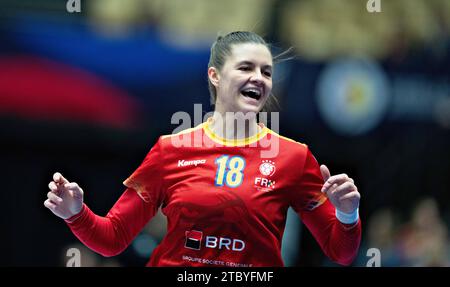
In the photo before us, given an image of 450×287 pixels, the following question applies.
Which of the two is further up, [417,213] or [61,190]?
[61,190]

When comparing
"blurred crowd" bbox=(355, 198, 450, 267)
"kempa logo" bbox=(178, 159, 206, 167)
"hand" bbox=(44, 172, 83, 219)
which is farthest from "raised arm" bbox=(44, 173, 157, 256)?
"blurred crowd" bbox=(355, 198, 450, 267)

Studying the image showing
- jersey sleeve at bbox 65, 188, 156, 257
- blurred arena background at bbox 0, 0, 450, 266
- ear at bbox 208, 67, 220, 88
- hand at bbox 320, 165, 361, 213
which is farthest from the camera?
blurred arena background at bbox 0, 0, 450, 266

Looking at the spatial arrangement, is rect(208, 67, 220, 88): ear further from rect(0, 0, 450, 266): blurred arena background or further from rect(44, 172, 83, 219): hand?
rect(0, 0, 450, 266): blurred arena background

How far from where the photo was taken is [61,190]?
2500 millimetres

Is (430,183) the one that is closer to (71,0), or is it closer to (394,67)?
(394,67)

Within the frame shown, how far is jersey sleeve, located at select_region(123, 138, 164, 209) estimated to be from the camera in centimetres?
267

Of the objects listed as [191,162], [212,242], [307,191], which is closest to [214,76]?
[191,162]

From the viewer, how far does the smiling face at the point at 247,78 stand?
2611 mm

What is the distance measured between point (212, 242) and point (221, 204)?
0.48 feet

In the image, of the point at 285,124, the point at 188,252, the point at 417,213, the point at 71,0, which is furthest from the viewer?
the point at 417,213

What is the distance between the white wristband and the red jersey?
0.03 metres

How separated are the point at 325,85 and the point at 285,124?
0.50 metres

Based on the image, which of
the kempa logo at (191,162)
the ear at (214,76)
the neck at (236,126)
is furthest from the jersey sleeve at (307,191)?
the ear at (214,76)
